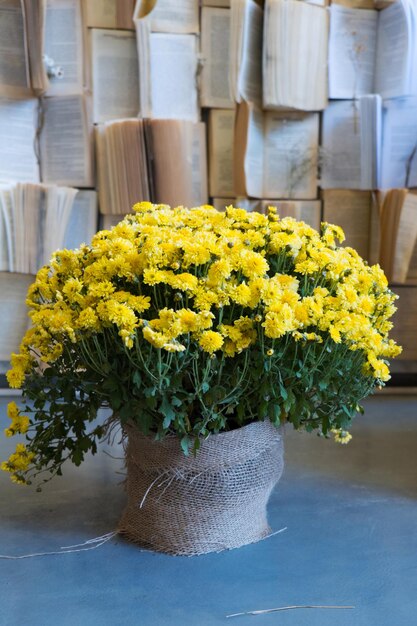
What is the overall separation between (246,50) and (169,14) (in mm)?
303

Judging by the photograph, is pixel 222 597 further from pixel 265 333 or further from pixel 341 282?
pixel 341 282

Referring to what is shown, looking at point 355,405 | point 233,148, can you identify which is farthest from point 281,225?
point 233,148

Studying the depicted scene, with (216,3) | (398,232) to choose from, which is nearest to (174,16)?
(216,3)

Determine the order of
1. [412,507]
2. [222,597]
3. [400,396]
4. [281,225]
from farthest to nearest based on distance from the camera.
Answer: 1. [400,396]
2. [412,507]
3. [281,225]
4. [222,597]

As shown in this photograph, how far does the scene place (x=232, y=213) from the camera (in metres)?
1.35

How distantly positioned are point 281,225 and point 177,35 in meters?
1.30

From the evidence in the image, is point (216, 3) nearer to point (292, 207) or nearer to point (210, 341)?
point (292, 207)

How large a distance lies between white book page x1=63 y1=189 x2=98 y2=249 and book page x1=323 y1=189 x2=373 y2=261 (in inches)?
31.2

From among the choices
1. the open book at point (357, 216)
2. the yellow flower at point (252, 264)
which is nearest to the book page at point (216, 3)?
the open book at point (357, 216)

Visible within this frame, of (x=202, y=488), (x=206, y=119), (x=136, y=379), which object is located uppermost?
(x=206, y=119)

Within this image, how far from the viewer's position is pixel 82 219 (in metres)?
2.39

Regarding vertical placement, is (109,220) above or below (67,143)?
below

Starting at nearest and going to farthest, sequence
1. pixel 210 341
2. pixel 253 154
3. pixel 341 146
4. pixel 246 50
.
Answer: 1. pixel 210 341
2. pixel 246 50
3. pixel 253 154
4. pixel 341 146

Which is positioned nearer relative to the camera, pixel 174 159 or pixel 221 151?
pixel 174 159
